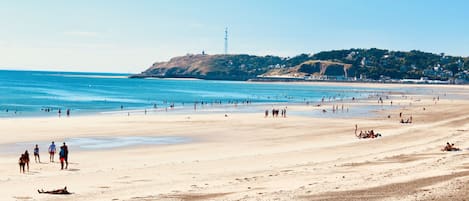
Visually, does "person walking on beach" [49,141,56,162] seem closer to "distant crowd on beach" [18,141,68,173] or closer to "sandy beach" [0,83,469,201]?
"distant crowd on beach" [18,141,68,173]

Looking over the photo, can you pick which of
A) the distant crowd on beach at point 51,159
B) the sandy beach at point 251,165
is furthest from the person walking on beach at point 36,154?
the sandy beach at point 251,165

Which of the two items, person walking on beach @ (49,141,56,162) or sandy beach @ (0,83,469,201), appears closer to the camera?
sandy beach @ (0,83,469,201)

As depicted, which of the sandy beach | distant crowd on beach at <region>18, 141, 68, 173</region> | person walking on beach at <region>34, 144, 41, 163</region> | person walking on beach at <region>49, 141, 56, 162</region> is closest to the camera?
the sandy beach

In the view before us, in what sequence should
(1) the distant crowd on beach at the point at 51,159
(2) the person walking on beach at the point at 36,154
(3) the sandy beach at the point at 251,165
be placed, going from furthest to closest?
(2) the person walking on beach at the point at 36,154, (1) the distant crowd on beach at the point at 51,159, (3) the sandy beach at the point at 251,165

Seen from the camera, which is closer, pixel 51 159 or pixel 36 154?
pixel 36 154

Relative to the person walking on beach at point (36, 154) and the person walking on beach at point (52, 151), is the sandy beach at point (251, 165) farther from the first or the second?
the person walking on beach at point (36, 154)

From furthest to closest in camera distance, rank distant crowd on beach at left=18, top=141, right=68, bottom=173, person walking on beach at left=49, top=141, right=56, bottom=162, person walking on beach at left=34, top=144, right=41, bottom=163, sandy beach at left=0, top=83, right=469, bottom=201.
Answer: person walking on beach at left=49, top=141, right=56, bottom=162 → person walking on beach at left=34, top=144, right=41, bottom=163 → distant crowd on beach at left=18, top=141, right=68, bottom=173 → sandy beach at left=0, top=83, right=469, bottom=201

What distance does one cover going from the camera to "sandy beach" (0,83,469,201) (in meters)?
18.4

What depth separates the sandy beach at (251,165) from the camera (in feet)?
60.3

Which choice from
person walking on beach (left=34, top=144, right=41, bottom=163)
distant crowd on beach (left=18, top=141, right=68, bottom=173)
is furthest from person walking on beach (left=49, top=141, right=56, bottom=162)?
person walking on beach (left=34, top=144, right=41, bottom=163)

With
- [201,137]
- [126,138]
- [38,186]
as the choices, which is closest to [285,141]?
[201,137]

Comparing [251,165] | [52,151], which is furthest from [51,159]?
[251,165]

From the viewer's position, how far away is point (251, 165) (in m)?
26.4

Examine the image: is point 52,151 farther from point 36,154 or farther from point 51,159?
point 36,154
